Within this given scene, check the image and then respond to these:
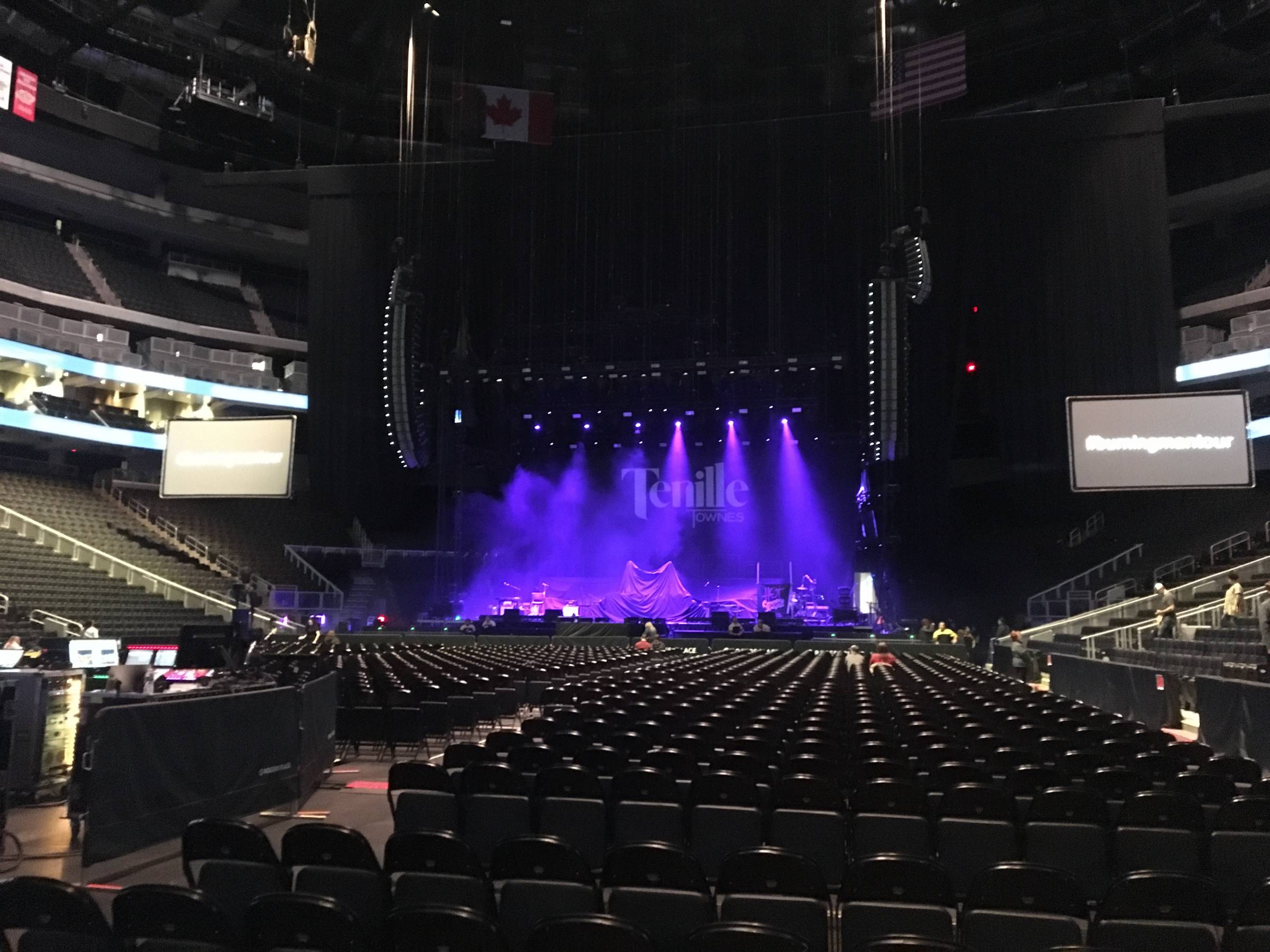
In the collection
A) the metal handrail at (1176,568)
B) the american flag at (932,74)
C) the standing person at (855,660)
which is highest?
the american flag at (932,74)

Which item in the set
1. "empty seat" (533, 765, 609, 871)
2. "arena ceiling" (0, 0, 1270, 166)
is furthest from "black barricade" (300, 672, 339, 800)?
"arena ceiling" (0, 0, 1270, 166)

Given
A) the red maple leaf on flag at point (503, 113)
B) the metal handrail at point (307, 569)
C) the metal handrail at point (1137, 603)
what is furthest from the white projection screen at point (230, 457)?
the metal handrail at point (1137, 603)

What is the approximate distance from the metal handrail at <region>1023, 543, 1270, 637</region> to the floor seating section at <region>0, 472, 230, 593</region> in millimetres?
25022

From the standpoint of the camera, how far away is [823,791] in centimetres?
539

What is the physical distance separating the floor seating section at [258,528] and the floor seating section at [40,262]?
298 inches

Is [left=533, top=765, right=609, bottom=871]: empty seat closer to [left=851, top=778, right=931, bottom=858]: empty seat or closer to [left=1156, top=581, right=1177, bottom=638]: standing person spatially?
[left=851, top=778, right=931, bottom=858]: empty seat

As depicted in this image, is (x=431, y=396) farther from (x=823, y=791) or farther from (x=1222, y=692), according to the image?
(x=823, y=791)

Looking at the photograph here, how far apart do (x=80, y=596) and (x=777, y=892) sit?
24.6m

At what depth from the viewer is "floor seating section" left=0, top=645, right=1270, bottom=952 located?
3.06 metres

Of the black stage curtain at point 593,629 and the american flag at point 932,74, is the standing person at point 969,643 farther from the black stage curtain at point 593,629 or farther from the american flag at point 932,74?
the american flag at point 932,74

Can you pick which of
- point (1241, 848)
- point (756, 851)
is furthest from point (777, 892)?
point (1241, 848)

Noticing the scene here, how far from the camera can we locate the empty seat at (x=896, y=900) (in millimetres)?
3600

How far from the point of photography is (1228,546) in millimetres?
24484

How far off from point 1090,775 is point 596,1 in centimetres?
2824
